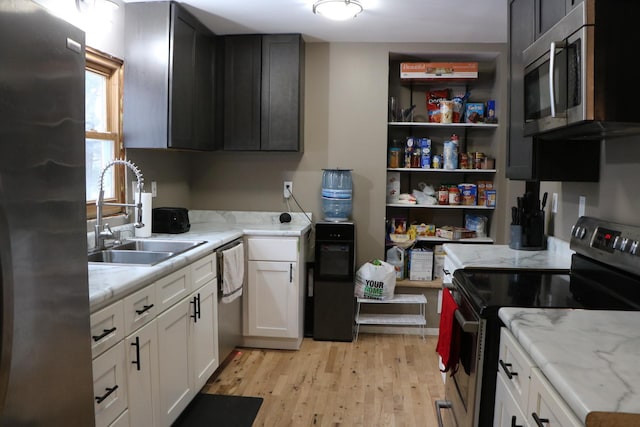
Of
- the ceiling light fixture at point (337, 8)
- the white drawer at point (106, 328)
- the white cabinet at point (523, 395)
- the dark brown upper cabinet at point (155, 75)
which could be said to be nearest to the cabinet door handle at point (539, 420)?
the white cabinet at point (523, 395)

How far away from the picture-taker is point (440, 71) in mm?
3867

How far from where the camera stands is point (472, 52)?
12.7ft

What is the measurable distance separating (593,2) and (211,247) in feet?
7.04

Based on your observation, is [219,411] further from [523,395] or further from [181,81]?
[181,81]

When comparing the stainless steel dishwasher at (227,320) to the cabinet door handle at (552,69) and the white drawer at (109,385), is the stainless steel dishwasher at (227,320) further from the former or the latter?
the cabinet door handle at (552,69)

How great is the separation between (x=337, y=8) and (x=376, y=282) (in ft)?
6.46

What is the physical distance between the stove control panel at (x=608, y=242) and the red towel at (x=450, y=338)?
576mm

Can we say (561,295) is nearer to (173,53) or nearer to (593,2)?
(593,2)

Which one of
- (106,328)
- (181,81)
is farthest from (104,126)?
(106,328)

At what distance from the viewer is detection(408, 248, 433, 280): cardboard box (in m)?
4.04

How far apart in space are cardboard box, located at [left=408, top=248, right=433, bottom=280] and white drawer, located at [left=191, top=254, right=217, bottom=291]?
5.81 feet

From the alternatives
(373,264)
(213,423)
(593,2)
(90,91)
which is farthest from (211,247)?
(593,2)

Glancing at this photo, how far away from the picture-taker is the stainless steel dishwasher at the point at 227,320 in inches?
119

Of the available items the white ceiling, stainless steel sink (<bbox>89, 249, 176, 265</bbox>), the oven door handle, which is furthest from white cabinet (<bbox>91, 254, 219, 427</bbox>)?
the white ceiling
